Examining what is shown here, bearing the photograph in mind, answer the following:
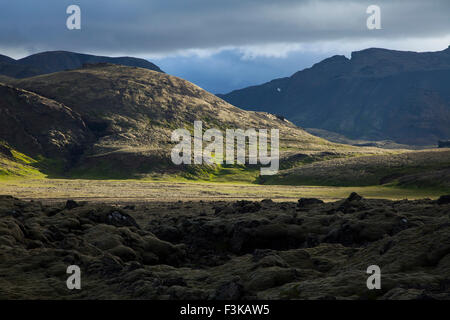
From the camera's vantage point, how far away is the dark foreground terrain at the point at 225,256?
105ft

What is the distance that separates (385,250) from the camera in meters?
39.6

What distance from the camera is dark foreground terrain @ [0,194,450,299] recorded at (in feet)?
105

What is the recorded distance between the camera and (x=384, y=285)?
98.6 ft

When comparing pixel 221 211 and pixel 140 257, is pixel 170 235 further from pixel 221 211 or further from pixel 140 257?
pixel 221 211

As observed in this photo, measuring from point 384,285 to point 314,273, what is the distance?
8.33m

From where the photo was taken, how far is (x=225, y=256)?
53.1m
